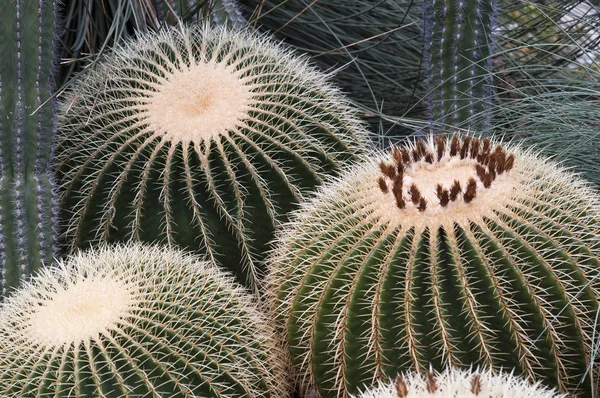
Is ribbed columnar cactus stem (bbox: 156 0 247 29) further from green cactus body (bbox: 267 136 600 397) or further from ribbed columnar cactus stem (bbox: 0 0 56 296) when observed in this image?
green cactus body (bbox: 267 136 600 397)

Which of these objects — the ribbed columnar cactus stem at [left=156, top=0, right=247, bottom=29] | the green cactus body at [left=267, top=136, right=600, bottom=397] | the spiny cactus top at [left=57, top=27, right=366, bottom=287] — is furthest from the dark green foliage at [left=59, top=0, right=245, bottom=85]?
the green cactus body at [left=267, top=136, right=600, bottom=397]

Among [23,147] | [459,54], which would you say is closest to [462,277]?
[459,54]

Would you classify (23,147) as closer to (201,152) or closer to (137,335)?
(201,152)

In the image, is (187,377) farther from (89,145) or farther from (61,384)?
(89,145)

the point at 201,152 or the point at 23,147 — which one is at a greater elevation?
the point at 201,152

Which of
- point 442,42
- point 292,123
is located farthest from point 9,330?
point 442,42
